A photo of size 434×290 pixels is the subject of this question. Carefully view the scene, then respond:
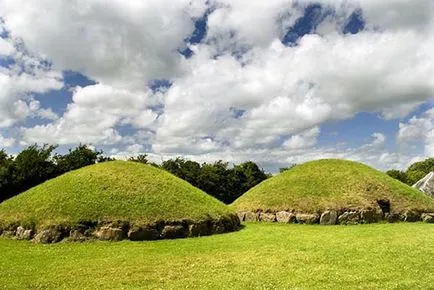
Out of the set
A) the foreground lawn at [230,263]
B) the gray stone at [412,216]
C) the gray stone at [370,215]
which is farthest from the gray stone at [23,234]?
the gray stone at [412,216]

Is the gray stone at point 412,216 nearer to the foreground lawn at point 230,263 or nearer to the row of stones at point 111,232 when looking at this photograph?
the foreground lawn at point 230,263

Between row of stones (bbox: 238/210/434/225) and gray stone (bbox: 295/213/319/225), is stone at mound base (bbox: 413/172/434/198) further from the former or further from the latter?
gray stone (bbox: 295/213/319/225)

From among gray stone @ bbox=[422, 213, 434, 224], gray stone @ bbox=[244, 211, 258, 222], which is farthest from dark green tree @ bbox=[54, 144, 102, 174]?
gray stone @ bbox=[422, 213, 434, 224]

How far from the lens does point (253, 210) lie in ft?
161

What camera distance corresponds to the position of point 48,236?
3142 centimetres

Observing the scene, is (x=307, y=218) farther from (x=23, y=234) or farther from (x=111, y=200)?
(x=23, y=234)

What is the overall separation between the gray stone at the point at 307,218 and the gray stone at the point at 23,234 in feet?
86.7

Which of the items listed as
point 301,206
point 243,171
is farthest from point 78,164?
point 301,206

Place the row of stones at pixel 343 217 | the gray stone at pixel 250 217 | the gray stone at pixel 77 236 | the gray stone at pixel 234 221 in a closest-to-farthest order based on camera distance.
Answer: the gray stone at pixel 77 236 < the gray stone at pixel 234 221 < the row of stones at pixel 343 217 < the gray stone at pixel 250 217

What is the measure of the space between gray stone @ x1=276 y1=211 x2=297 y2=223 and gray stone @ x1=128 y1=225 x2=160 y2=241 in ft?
57.9

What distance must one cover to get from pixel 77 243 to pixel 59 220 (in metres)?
2.70

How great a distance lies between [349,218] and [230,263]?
1045 inches

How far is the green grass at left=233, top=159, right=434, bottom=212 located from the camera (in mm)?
47625

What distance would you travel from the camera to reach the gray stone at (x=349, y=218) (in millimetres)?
45156
